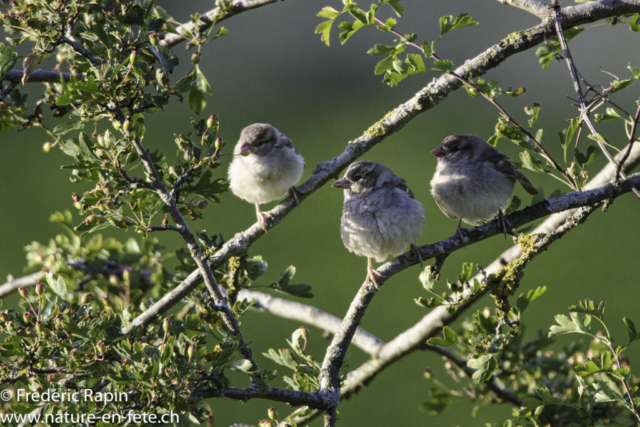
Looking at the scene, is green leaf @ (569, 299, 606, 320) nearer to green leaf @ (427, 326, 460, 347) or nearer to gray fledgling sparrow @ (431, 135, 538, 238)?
green leaf @ (427, 326, 460, 347)

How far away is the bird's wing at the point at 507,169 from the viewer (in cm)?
313

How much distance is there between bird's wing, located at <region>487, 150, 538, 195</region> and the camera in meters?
3.13

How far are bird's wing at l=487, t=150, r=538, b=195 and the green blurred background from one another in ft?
7.54

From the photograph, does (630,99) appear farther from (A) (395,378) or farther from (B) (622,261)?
(A) (395,378)

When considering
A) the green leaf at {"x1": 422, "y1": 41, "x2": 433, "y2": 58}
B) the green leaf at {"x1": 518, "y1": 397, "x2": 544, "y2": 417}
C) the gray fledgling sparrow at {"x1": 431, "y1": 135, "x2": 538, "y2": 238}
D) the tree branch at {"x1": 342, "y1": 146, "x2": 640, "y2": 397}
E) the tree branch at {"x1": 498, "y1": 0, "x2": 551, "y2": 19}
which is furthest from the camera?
the gray fledgling sparrow at {"x1": 431, "y1": 135, "x2": 538, "y2": 238}

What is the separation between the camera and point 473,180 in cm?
311

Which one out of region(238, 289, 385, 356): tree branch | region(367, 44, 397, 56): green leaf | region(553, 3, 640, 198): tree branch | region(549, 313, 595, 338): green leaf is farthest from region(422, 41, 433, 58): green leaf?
region(238, 289, 385, 356): tree branch

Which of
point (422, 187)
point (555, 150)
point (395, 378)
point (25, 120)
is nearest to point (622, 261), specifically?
point (555, 150)

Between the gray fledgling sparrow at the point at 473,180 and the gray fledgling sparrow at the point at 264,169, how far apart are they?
2.43 ft

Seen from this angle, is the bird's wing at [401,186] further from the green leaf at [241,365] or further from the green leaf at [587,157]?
the green leaf at [241,365]

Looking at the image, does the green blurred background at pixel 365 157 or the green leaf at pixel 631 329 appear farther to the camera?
the green blurred background at pixel 365 157

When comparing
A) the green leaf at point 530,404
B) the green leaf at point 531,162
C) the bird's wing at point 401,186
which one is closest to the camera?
the green leaf at point 530,404

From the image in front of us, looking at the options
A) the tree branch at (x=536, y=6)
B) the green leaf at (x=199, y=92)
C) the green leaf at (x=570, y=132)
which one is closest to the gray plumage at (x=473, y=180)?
the green leaf at (x=570, y=132)

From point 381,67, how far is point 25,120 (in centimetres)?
146
